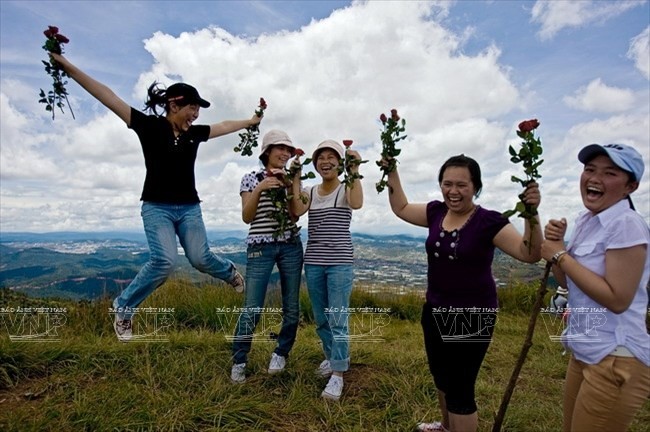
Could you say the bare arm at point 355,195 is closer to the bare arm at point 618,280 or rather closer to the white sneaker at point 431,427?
the white sneaker at point 431,427

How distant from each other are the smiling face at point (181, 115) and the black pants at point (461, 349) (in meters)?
2.81

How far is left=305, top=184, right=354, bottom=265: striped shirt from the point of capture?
358 centimetres

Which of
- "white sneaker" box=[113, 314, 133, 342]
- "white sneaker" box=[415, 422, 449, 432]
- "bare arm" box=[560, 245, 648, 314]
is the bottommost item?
"white sneaker" box=[415, 422, 449, 432]

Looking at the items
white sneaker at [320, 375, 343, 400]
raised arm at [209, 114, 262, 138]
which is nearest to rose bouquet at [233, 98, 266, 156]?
raised arm at [209, 114, 262, 138]

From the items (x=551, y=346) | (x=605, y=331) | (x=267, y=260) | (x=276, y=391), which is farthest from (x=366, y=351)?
(x=605, y=331)

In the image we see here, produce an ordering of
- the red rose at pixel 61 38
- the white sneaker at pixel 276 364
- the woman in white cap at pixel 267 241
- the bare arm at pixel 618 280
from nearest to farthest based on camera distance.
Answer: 1. the bare arm at pixel 618 280
2. the red rose at pixel 61 38
3. the woman in white cap at pixel 267 241
4. the white sneaker at pixel 276 364

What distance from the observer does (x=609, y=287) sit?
1945 millimetres

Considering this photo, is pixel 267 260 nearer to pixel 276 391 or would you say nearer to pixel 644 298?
pixel 276 391

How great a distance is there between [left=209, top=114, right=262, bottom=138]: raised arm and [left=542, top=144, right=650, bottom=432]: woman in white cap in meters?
3.01

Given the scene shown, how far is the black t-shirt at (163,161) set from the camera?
12.3 ft

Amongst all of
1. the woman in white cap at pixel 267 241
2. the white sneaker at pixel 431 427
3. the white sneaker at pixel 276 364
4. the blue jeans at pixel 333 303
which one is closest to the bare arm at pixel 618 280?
the white sneaker at pixel 431 427

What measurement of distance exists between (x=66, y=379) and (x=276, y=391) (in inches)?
74.1

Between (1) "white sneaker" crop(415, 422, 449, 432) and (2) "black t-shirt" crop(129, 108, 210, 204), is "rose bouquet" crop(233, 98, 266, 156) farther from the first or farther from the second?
(1) "white sneaker" crop(415, 422, 449, 432)

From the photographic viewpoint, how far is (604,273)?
6.68 ft
